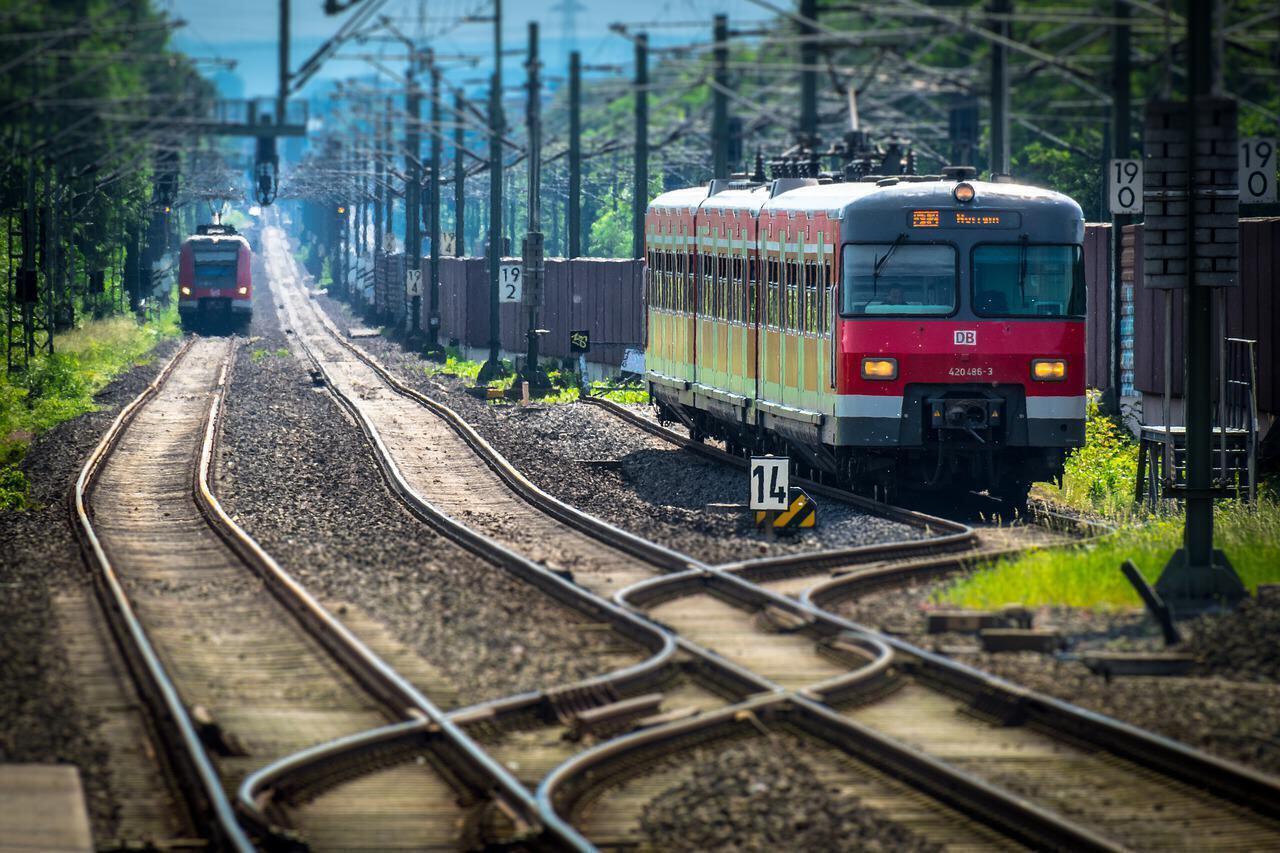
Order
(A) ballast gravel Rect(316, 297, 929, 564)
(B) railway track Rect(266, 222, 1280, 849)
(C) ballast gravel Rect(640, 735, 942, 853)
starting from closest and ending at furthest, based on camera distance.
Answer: (C) ballast gravel Rect(640, 735, 942, 853) → (B) railway track Rect(266, 222, 1280, 849) → (A) ballast gravel Rect(316, 297, 929, 564)

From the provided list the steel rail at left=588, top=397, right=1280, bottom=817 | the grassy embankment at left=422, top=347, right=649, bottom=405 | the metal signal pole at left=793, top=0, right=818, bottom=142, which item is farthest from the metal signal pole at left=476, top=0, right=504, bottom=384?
the steel rail at left=588, top=397, right=1280, bottom=817

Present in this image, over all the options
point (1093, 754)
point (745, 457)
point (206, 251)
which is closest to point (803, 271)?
point (745, 457)

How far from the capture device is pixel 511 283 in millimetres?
37875

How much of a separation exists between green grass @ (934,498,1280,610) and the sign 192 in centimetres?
252

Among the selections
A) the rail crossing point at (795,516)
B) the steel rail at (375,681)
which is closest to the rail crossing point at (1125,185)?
the rail crossing point at (795,516)

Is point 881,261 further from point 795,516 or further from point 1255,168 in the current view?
point 1255,168

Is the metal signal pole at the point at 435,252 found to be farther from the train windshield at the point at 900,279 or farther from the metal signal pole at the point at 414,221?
the train windshield at the point at 900,279

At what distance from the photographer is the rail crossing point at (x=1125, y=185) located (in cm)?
2209

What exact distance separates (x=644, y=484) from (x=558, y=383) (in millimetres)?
18338

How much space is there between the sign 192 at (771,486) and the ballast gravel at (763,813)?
26.0 ft

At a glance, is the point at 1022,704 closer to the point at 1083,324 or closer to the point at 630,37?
the point at 1083,324

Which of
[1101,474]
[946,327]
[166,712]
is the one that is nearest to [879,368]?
[946,327]

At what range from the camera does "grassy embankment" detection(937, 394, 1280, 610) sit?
13.7 m

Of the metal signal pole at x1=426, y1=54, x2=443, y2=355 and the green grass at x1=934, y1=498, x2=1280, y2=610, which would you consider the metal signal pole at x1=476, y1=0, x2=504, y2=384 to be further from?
the green grass at x1=934, y1=498, x2=1280, y2=610
